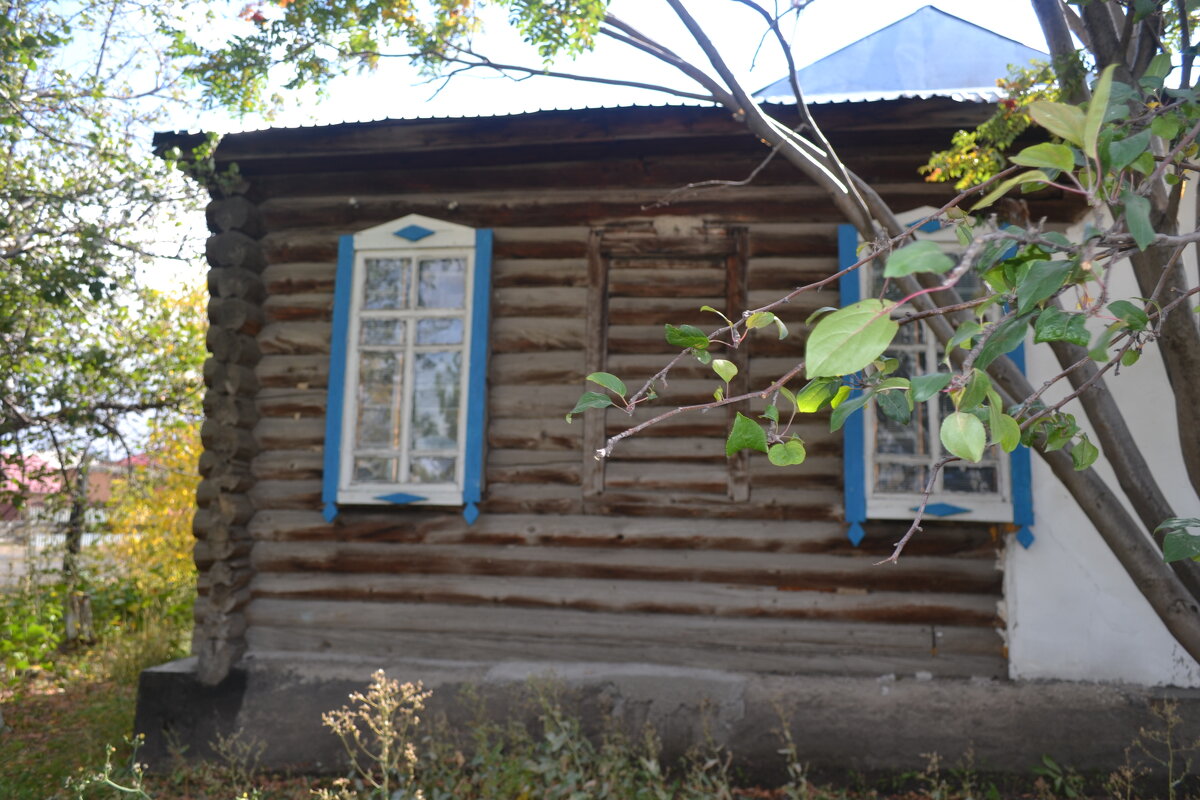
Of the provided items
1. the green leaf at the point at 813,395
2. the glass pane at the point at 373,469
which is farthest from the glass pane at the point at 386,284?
the green leaf at the point at 813,395

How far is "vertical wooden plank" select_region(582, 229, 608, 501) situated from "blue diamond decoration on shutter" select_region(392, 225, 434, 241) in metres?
1.06

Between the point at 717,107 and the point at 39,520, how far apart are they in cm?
753

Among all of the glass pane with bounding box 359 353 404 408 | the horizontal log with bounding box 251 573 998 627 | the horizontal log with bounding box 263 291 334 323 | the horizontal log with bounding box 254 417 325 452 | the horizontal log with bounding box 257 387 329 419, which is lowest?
the horizontal log with bounding box 251 573 998 627

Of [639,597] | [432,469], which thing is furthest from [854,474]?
[432,469]

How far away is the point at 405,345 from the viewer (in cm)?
545

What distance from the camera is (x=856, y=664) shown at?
486 centimetres

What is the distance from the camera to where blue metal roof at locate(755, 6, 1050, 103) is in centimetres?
779

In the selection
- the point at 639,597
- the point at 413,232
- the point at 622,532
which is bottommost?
the point at 639,597

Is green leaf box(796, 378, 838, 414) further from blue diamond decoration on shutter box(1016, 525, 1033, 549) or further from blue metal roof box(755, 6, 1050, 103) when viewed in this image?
blue metal roof box(755, 6, 1050, 103)

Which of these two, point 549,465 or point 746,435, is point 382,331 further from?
point 746,435

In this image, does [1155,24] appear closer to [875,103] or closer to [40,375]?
[875,103]

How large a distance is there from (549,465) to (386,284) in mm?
1608

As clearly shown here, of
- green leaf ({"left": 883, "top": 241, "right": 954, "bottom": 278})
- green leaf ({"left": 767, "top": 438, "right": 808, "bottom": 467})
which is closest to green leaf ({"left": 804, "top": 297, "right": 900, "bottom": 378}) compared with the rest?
green leaf ({"left": 883, "top": 241, "right": 954, "bottom": 278})

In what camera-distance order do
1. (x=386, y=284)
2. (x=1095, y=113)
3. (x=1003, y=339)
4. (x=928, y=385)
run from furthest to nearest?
(x=386, y=284), (x=1003, y=339), (x=928, y=385), (x=1095, y=113)
